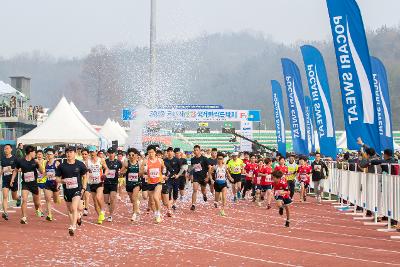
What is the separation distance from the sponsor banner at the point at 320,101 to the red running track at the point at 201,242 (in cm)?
813

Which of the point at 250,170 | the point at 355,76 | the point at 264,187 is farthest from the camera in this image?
the point at 250,170

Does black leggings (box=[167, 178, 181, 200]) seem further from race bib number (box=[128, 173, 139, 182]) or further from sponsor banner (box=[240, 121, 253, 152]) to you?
sponsor banner (box=[240, 121, 253, 152])

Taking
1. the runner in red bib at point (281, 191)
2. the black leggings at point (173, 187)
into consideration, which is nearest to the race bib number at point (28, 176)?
the black leggings at point (173, 187)

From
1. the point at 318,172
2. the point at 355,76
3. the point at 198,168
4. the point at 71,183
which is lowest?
the point at 71,183

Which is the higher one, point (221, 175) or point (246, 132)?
point (246, 132)

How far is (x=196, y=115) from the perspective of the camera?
65375 mm

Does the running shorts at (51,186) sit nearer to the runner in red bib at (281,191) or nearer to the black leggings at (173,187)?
the black leggings at (173,187)

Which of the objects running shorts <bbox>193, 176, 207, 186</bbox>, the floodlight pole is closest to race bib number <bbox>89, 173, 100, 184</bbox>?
running shorts <bbox>193, 176, 207, 186</bbox>

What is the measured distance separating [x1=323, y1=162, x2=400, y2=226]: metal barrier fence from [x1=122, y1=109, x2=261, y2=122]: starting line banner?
33.5 m

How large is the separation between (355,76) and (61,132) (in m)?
22.6

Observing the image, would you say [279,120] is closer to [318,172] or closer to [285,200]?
[318,172]

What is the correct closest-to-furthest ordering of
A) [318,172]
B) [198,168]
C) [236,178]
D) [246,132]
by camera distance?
[198,168], [236,178], [318,172], [246,132]

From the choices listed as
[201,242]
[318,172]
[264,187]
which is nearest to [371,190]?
[201,242]

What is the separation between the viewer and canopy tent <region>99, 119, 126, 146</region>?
63541 millimetres
